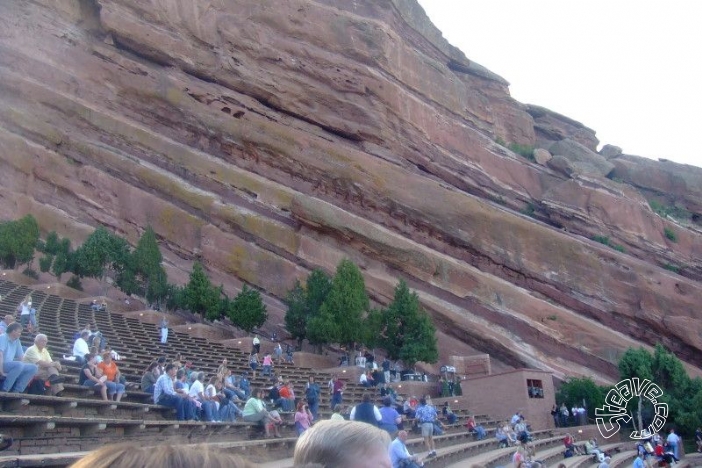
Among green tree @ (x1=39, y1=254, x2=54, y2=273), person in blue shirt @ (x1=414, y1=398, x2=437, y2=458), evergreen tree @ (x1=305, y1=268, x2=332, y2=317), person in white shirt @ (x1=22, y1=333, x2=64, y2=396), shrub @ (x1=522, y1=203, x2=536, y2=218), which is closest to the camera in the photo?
person in white shirt @ (x1=22, y1=333, x2=64, y2=396)

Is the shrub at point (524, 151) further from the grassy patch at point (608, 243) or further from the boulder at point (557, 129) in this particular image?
the grassy patch at point (608, 243)

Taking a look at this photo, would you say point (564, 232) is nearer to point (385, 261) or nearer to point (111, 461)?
point (385, 261)

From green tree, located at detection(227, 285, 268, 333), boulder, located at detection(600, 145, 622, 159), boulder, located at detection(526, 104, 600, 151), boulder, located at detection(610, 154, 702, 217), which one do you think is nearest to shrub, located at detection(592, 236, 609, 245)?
boulder, located at detection(610, 154, 702, 217)

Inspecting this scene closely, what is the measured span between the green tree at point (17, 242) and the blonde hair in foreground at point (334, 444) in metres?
39.4

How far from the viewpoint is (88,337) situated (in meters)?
18.4

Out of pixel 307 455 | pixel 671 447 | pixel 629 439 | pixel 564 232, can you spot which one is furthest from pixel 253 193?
pixel 307 455

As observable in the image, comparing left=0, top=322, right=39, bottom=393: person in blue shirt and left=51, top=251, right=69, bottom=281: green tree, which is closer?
left=0, top=322, right=39, bottom=393: person in blue shirt

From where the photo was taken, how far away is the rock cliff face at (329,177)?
40.6 meters

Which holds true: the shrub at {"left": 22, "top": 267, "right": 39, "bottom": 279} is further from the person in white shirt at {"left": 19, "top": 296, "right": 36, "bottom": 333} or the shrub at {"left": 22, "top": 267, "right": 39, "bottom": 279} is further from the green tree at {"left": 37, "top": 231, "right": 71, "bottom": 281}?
the person in white shirt at {"left": 19, "top": 296, "right": 36, "bottom": 333}

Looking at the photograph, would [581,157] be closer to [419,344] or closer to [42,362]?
[419,344]

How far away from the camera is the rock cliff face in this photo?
133 feet

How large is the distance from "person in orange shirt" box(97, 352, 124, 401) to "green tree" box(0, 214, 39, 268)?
1105 inches

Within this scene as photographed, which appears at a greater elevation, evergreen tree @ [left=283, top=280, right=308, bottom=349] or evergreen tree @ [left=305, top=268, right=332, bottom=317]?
evergreen tree @ [left=305, top=268, right=332, bottom=317]

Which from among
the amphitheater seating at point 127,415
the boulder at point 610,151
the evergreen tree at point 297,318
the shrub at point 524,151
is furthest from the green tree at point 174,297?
the boulder at point 610,151
